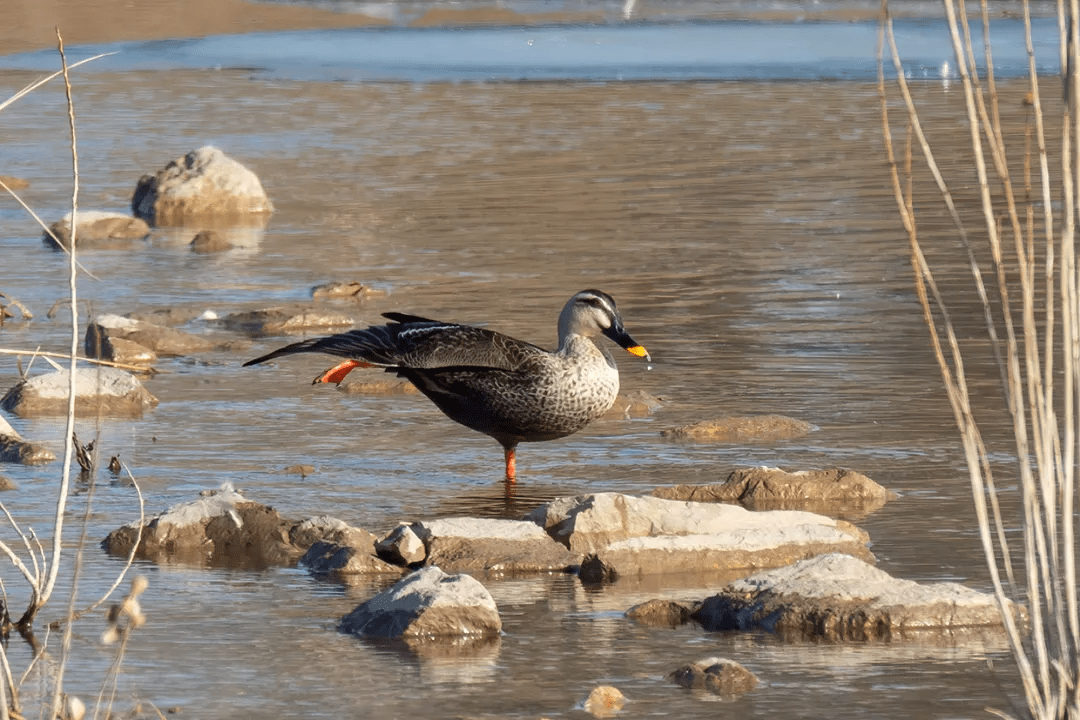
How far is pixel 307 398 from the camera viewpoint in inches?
427

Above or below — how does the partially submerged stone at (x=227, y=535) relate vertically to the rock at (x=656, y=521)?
below

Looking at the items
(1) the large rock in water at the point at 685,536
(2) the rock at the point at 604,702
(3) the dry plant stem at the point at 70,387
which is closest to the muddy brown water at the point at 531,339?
(2) the rock at the point at 604,702

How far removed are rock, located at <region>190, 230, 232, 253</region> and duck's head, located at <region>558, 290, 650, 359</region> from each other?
822cm

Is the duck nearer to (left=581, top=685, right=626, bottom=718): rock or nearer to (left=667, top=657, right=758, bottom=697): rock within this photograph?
(left=667, top=657, right=758, bottom=697): rock

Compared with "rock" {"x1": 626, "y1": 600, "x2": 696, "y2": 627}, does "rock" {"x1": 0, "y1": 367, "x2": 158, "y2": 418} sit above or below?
above

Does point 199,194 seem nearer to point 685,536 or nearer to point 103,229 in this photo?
point 103,229

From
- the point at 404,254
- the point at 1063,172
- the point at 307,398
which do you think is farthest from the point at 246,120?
the point at 1063,172

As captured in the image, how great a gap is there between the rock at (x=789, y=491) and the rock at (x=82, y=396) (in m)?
3.22

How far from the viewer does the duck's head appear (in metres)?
9.04

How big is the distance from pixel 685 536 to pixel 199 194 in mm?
12556

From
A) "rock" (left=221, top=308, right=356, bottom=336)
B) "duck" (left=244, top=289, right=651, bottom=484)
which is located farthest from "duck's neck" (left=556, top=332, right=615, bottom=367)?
"rock" (left=221, top=308, right=356, bottom=336)

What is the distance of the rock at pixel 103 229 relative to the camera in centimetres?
1695

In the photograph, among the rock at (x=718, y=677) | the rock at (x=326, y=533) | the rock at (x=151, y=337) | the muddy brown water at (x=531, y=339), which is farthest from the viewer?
the rock at (x=151, y=337)

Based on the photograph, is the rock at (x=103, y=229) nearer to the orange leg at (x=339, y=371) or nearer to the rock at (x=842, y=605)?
the orange leg at (x=339, y=371)
